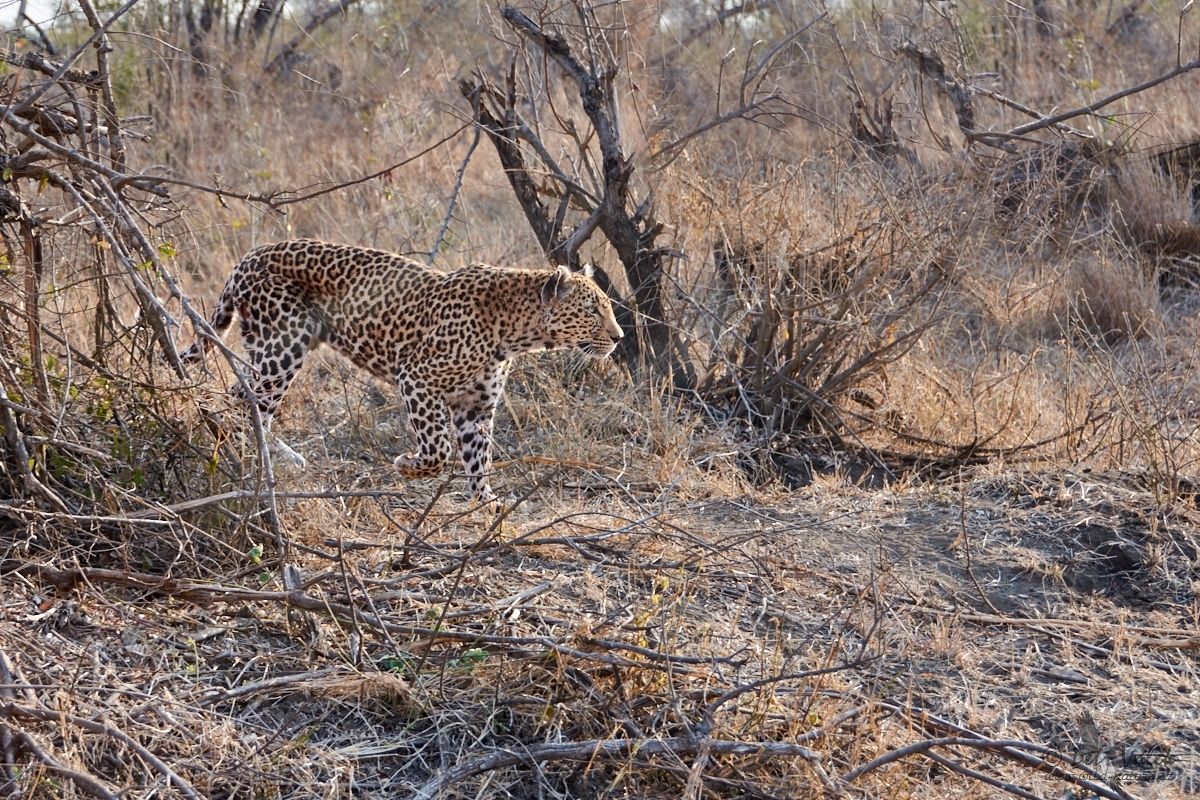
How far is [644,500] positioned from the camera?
6.40m

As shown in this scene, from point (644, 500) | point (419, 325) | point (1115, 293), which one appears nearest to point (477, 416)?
point (419, 325)

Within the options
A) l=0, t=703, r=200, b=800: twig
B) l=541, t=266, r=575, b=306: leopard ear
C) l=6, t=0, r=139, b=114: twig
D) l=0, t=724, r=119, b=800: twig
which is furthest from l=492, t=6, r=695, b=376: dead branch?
l=0, t=724, r=119, b=800: twig

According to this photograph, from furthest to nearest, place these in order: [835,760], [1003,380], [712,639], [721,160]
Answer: [721,160], [1003,380], [712,639], [835,760]

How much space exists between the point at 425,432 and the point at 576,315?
3.12ft

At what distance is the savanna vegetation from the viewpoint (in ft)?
12.8

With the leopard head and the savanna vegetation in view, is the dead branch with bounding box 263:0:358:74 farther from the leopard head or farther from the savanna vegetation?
the leopard head

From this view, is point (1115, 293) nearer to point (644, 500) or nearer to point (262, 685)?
point (644, 500)

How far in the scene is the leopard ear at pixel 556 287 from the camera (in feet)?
21.4

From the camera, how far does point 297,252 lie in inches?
278

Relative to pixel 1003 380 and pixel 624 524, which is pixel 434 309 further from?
pixel 1003 380

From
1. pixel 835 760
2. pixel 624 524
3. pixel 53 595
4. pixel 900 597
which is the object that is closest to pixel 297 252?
pixel 624 524

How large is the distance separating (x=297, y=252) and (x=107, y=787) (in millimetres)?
3992

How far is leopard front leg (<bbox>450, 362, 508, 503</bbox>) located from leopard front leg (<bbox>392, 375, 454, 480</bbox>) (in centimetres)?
15

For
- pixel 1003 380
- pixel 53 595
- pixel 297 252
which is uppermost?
pixel 297 252
